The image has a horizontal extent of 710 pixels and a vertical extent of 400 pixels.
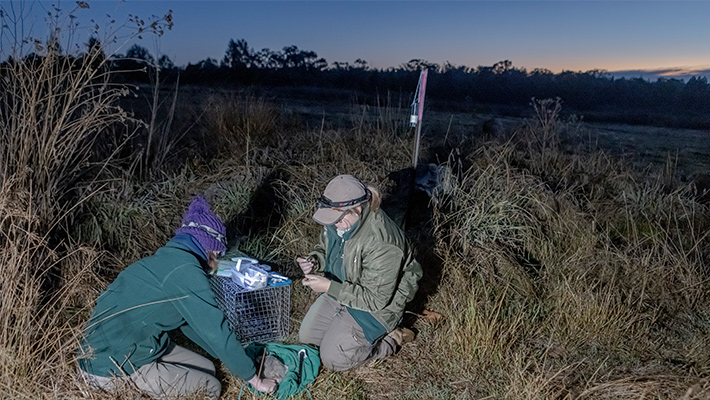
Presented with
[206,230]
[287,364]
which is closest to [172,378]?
[287,364]

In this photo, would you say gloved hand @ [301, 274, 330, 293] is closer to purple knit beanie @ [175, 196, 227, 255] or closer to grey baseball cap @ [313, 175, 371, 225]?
grey baseball cap @ [313, 175, 371, 225]

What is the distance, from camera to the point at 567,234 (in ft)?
16.8

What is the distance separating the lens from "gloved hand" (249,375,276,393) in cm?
292

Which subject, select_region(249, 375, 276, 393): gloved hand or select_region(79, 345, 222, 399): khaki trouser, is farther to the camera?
select_region(249, 375, 276, 393): gloved hand

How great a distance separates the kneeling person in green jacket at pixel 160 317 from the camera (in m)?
2.64

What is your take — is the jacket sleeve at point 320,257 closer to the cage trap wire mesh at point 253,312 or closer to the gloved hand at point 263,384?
the cage trap wire mesh at point 253,312

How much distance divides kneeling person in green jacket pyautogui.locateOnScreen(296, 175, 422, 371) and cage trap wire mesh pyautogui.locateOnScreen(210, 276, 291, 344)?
0.79 ft

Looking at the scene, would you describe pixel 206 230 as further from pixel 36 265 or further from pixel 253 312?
pixel 36 265

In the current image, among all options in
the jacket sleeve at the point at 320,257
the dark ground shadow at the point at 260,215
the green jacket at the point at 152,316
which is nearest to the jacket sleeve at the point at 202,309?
the green jacket at the point at 152,316

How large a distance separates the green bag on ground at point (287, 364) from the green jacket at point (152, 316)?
340 mm

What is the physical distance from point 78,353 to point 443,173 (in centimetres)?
396

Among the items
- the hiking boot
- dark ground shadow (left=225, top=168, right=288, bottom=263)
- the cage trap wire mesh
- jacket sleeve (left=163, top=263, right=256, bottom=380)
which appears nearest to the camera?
jacket sleeve (left=163, top=263, right=256, bottom=380)

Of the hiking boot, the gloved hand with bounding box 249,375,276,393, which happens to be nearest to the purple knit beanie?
the gloved hand with bounding box 249,375,276,393

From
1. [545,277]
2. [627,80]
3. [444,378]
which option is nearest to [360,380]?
[444,378]
